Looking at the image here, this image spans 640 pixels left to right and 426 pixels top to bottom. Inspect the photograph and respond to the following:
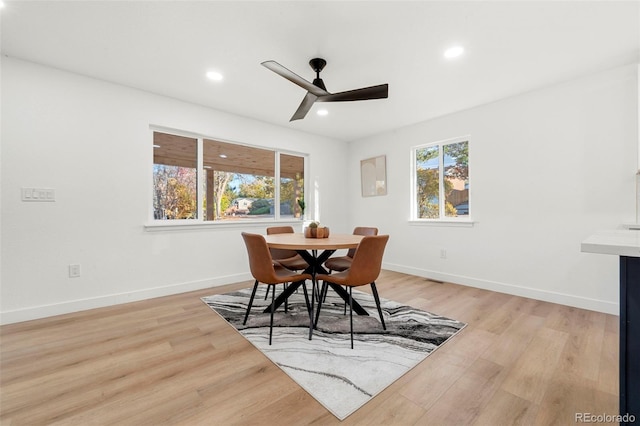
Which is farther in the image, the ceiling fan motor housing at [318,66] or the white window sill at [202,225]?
the white window sill at [202,225]

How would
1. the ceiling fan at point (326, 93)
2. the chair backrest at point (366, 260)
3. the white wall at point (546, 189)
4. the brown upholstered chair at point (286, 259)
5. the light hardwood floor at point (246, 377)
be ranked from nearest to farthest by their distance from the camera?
1. the light hardwood floor at point (246, 377)
2. the chair backrest at point (366, 260)
3. the ceiling fan at point (326, 93)
4. the white wall at point (546, 189)
5. the brown upholstered chair at point (286, 259)

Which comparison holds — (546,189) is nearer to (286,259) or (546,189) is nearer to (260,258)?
(286,259)

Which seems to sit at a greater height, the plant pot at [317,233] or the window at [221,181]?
the window at [221,181]

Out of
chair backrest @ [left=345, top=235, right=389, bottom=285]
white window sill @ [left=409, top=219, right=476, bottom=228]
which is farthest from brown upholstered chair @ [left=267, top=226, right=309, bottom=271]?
white window sill @ [left=409, top=219, right=476, bottom=228]

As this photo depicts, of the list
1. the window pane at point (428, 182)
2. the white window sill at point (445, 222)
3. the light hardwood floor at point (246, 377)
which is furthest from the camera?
the window pane at point (428, 182)

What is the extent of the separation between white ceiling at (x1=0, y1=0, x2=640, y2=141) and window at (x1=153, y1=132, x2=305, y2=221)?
0.77m

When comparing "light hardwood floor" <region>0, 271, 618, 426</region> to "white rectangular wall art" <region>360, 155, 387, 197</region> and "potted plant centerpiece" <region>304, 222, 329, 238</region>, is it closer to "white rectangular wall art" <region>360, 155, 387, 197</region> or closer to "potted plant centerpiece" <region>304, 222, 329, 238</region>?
"potted plant centerpiece" <region>304, 222, 329, 238</region>

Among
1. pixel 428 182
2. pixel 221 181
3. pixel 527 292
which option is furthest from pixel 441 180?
pixel 221 181

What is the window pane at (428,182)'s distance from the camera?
4.08 metres

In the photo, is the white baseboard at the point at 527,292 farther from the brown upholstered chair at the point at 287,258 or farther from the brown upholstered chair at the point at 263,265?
the brown upholstered chair at the point at 263,265

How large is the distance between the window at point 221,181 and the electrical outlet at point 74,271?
0.88 m

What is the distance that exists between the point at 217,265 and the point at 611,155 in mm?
4579

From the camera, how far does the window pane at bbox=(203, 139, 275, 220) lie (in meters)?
3.70

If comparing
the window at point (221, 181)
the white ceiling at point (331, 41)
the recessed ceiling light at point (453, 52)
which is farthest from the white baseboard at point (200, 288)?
the recessed ceiling light at point (453, 52)
